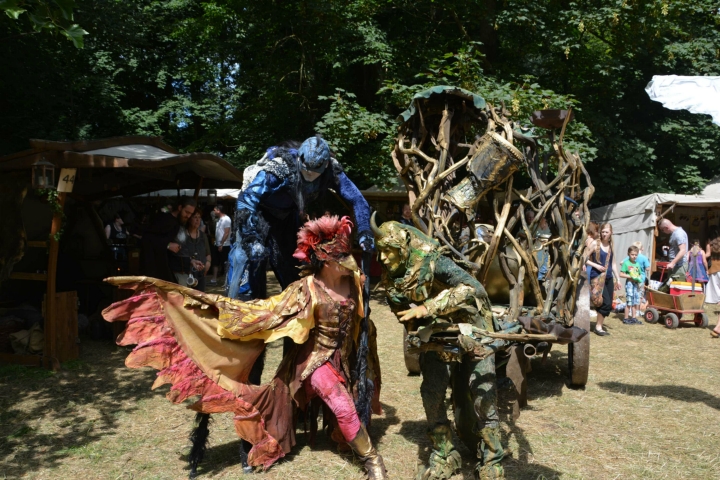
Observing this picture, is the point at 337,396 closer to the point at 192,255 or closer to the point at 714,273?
the point at 192,255

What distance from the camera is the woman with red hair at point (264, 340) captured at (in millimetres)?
3561

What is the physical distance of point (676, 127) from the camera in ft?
46.0

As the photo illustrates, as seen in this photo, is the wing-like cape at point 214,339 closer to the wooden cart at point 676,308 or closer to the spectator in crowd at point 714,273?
the wooden cart at point 676,308

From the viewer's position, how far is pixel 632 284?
9.73 metres

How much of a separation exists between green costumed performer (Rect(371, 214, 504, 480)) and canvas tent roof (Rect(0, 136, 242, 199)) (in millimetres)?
3688

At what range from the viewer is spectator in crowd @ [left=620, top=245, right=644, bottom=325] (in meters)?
9.60

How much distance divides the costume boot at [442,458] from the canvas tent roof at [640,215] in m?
9.71

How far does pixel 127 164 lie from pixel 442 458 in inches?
171

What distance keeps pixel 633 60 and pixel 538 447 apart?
11.9m

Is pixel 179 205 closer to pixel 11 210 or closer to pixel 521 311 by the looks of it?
pixel 11 210

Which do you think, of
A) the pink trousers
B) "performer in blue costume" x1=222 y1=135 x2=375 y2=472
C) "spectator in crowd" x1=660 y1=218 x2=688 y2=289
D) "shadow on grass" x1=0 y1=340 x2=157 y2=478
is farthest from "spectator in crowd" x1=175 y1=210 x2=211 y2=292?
"spectator in crowd" x1=660 y1=218 x2=688 y2=289

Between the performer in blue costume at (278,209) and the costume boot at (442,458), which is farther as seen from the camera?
the performer in blue costume at (278,209)

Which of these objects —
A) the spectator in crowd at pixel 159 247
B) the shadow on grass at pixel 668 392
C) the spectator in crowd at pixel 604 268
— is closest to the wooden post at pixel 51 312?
the spectator in crowd at pixel 159 247

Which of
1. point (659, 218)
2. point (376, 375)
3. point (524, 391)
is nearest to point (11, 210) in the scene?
point (376, 375)
